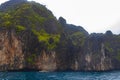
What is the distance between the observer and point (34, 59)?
122375 millimetres

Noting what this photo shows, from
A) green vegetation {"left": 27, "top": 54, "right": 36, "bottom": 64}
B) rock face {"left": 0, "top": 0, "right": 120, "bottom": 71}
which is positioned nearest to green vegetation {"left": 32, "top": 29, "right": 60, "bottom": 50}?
rock face {"left": 0, "top": 0, "right": 120, "bottom": 71}

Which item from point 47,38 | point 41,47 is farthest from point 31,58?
point 47,38

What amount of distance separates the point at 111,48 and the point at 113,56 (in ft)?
30.2

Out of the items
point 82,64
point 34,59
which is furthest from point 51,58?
point 82,64

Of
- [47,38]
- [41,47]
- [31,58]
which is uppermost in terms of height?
[47,38]

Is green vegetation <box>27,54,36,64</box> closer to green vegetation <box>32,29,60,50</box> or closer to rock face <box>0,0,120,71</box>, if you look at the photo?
rock face <box>0,0,120,71</box>

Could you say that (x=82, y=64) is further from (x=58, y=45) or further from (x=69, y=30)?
(x=69, y=30)

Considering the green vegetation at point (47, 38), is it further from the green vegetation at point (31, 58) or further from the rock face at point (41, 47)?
the green vegetation at point (31, 58)

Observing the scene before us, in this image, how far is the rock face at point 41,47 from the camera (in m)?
120

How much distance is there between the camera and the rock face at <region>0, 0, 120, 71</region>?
120 metres

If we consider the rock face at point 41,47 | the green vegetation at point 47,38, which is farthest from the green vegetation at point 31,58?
the green vegetation at point 47,38

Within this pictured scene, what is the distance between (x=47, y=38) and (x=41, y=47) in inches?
338

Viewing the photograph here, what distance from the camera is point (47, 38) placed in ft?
431

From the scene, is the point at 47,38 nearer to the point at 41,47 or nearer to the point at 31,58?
the point at 41,47
